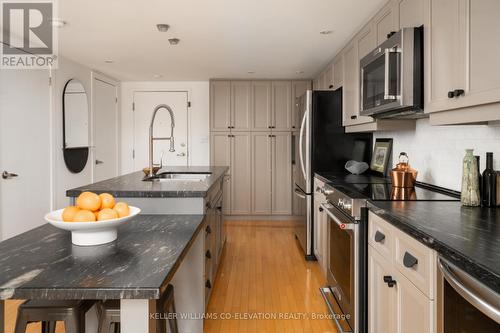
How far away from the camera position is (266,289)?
9.93ft

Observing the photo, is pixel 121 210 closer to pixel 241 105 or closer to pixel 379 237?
pixel 379 237

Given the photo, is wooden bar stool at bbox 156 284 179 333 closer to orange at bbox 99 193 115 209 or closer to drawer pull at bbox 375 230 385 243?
orange at bbox 99 193 115 209

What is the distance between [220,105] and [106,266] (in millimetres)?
4700

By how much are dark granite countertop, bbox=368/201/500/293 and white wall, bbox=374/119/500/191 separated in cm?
40

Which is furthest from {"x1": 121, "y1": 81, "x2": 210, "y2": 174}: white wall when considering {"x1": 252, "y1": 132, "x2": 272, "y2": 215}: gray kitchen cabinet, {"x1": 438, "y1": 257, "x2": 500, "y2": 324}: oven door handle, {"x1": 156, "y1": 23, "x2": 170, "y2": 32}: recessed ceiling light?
{"x1": 438, "y1": 257, "x2": 500, "y2": 324}: oven door handle

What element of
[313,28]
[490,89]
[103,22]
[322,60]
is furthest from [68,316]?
[322,60]

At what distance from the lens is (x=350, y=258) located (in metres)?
2.06

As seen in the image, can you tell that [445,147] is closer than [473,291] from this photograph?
No

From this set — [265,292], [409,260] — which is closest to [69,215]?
[409,260]

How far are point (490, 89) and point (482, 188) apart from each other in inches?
23.0

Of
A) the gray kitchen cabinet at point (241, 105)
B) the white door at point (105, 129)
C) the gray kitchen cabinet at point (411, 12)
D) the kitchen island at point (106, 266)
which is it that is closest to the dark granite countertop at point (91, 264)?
the kitchen island at point (106, 266)

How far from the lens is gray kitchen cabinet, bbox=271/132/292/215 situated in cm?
569

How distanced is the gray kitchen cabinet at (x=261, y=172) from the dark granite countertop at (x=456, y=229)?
3842 mm

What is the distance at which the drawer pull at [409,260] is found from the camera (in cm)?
135
